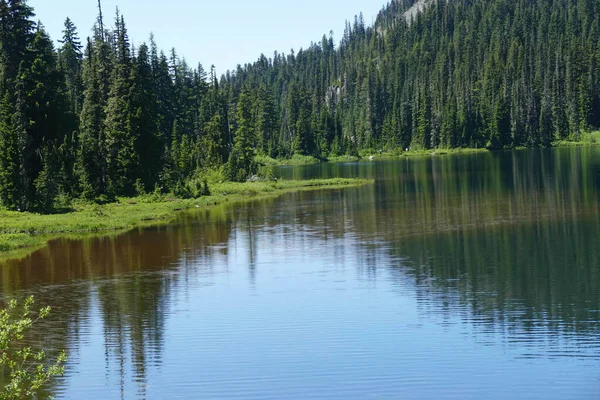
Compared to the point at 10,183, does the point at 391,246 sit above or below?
below

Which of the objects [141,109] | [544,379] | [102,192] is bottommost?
[544,379]

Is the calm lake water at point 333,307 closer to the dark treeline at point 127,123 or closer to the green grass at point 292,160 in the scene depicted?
the dark treeline at point 127,123

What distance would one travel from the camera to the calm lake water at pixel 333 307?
21.0 meters

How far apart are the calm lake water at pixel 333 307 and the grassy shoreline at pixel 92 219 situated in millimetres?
2378

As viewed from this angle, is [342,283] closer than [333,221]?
Yes

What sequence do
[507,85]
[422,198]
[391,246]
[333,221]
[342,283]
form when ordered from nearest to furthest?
[342,283] → [391,246] → [333,221] → [422,198] → [507,85]

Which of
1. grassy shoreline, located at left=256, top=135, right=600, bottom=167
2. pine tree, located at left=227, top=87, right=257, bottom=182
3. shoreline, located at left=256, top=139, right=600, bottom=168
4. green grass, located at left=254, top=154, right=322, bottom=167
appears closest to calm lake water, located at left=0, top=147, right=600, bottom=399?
pine tree, located at left=227, top=87, right=257, bottom=182

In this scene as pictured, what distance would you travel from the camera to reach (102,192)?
71438mm

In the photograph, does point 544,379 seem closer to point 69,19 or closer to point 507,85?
point 69,19

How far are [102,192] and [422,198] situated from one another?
2902 centimetres

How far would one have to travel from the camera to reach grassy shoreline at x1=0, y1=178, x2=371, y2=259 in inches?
1933

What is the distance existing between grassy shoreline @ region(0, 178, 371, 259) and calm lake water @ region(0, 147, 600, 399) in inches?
93.6

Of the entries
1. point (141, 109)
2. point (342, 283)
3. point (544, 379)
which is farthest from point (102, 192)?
point (544, 379)

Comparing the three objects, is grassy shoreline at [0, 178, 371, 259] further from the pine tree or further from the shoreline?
the shoreline
